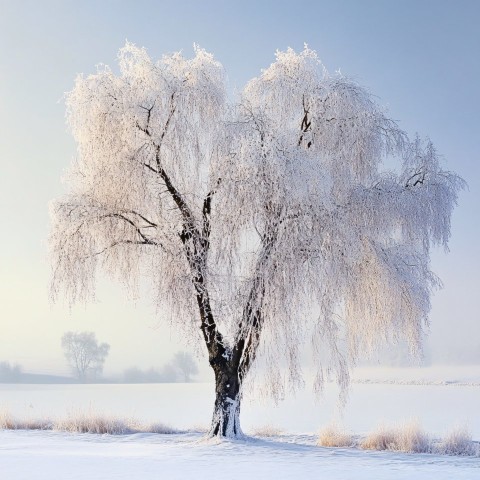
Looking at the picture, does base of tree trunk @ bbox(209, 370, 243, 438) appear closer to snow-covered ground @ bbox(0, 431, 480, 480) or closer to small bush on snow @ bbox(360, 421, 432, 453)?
snow-covered ground @ bbox(0, 431, 480, 480)

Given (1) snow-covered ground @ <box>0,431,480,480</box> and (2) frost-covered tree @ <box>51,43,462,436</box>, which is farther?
(2) frost-covered tree @ <box>51,43,462,436</box>

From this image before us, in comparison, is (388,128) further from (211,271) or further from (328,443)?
(328,443)

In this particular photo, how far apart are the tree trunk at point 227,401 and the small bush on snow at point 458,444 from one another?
10.2ft

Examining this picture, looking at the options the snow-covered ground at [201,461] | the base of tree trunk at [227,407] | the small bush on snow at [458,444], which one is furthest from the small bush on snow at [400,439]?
the base of tree trunk at [227,407]

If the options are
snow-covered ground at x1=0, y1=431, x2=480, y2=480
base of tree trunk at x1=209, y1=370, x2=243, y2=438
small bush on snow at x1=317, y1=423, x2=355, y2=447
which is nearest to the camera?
snow-covered ground at x1=0, y1=431, x2=480, y2=480

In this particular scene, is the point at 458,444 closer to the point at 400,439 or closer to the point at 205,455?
the point at 400,439

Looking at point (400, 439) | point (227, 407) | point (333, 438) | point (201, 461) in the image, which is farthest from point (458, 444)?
point (201, 461)

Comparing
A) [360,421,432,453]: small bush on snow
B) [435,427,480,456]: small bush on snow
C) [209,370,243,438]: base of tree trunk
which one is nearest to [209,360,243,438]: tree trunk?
A: [209,370,243,438]: base of tree trunk

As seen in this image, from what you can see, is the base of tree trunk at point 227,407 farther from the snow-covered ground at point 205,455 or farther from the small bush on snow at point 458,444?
the small bush on snow at point 458,444

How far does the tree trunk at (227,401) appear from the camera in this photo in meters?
11.7

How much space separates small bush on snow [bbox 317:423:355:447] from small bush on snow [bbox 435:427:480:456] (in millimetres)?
1489

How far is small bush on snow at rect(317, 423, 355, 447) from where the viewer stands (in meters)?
12.0

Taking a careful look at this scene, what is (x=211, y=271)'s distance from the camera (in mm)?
11336

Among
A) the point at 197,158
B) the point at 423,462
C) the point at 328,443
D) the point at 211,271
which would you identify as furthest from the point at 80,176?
the point at 423,462
